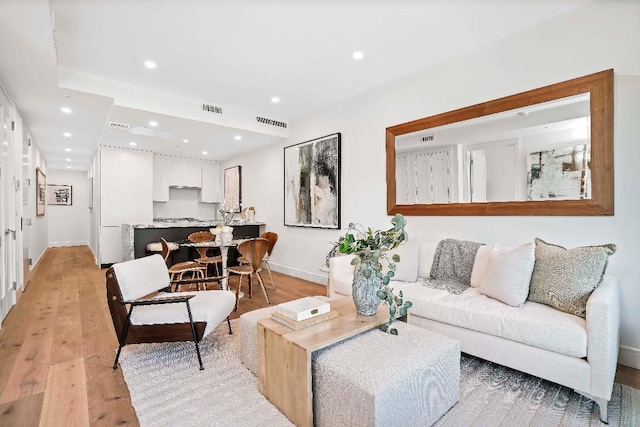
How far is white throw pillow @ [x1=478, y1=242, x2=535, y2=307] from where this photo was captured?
2199mm

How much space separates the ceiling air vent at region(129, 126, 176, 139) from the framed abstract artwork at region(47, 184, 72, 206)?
22.7 ft

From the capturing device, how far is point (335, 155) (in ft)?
14.6

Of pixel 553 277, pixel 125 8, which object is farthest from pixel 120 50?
pixel 553 277

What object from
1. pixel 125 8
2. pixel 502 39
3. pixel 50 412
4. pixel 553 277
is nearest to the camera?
pixel 50 412

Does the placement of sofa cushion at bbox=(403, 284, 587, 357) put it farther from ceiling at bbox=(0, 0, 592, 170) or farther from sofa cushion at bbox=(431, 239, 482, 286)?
ceiling at bbox=(0, 0, 592, 170)

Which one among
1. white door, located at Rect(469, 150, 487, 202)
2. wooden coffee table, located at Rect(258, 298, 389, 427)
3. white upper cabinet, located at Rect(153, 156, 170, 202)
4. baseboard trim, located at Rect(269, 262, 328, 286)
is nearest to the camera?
wooden coffee table, located at Rect(258, 298, 389, 427)

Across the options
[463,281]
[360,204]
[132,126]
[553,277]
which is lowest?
[463,281]

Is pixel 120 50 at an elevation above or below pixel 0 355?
above

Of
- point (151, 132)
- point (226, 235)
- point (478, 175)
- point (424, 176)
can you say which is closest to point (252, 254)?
point (226, 235)

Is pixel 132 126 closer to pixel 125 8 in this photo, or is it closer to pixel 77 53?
pixel 77 53

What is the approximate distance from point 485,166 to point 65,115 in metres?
5.53

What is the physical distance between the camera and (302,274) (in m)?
5.11

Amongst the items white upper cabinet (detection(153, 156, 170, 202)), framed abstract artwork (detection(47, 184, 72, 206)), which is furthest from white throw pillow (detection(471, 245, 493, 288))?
framed abstract artwork (detection(47, 184, 72, 206))

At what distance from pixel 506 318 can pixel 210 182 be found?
7327mm
